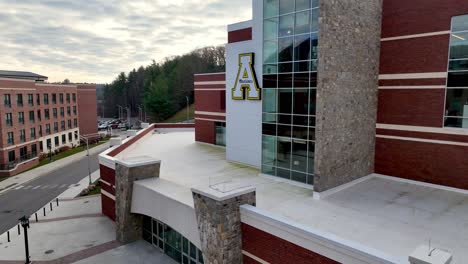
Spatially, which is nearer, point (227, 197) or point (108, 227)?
point (227, 197)

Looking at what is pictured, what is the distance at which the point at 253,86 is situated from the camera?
1934 centimetres

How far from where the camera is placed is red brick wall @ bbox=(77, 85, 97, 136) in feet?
222

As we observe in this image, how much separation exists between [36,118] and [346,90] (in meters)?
51.4

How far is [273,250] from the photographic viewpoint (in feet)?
35.6

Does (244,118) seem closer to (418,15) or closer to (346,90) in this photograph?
(346,90)

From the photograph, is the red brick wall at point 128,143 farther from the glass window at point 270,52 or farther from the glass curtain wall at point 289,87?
the glass window at point 270,52

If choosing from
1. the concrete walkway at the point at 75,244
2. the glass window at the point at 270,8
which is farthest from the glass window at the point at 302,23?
the concrete walkway at the point at 75,244

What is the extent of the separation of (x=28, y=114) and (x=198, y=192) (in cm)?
4762

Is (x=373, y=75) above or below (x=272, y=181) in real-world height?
above

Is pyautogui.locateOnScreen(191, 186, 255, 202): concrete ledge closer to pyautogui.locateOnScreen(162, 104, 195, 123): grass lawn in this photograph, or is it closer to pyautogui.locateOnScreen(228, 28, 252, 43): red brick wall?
pyautogui.locateOnScreen(228, 28, 252, 43): red brick wall

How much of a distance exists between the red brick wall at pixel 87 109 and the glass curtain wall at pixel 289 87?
61132mm

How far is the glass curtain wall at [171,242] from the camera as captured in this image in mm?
15234

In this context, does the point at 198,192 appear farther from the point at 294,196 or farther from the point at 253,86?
the point at 253,86

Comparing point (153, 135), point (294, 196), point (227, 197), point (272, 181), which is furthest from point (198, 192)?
point (153, 135)
